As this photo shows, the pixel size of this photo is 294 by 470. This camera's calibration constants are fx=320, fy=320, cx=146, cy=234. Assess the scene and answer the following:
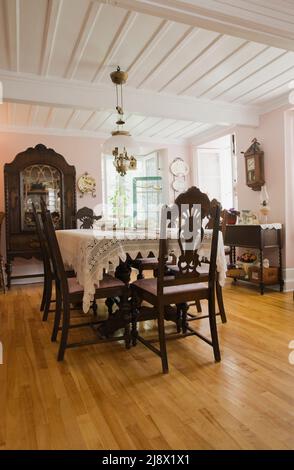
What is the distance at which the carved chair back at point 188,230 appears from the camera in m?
1.91

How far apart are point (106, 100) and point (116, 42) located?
2.82ft

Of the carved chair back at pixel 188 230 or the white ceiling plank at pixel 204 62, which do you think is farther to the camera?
the white ceiling plank at pixel 204 62

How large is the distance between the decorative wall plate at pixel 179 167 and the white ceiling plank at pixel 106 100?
193 centimetres

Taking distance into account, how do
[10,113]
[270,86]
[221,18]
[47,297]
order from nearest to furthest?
[221,18]
[47,297]
[270,86]
[10,113]

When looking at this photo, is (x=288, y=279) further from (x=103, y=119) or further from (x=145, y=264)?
(x=103, y=119)

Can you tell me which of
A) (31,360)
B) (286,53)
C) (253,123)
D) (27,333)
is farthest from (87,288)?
(253,123)

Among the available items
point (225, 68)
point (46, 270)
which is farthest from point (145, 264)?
point (225, 68)

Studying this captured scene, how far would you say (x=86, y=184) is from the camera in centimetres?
543

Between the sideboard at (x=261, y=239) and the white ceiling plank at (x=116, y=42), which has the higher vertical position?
the white ceiling plank at (x=116, y=42)

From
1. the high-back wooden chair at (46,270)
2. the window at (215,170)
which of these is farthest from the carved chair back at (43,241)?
the window at (215,170)

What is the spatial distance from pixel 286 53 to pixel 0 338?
340cm

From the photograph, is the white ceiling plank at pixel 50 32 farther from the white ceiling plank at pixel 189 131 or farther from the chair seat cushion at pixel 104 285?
the white ceiling plank at pixel 189 131

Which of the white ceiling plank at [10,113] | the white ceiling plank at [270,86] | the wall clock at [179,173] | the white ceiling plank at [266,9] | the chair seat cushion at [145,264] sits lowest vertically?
the chair seat cushion at [145,264]

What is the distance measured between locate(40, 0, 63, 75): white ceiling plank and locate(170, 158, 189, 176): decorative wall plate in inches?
131
